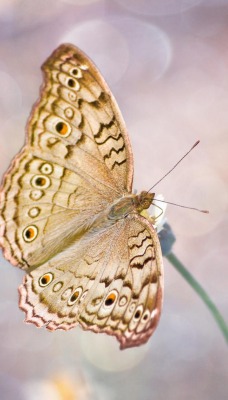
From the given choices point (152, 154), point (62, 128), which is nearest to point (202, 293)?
point (62, 128)

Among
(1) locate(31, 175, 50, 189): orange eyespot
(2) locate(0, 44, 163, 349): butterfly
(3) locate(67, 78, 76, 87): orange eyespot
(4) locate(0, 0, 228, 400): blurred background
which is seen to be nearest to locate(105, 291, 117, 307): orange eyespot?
(2) locate(0, 44, 163, 349): butterfly

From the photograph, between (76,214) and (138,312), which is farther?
(76,214)

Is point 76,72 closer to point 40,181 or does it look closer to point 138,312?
point 40,181

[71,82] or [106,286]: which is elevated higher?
[71,82]

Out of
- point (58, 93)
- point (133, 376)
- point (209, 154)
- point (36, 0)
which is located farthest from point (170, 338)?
point (36, 0)

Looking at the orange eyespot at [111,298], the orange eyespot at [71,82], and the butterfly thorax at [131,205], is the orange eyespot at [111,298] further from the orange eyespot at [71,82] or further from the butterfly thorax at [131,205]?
the orange eyespot at [71,82]

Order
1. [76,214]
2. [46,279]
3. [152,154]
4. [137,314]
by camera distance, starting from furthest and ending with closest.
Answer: [152,154]
[76,214]
[46,279]
[137,314]

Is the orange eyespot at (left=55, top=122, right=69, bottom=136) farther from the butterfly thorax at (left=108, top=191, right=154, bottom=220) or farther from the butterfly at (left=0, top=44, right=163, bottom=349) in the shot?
the butterfly thorax at (left=108, top=191, right=154, bottom=220)
